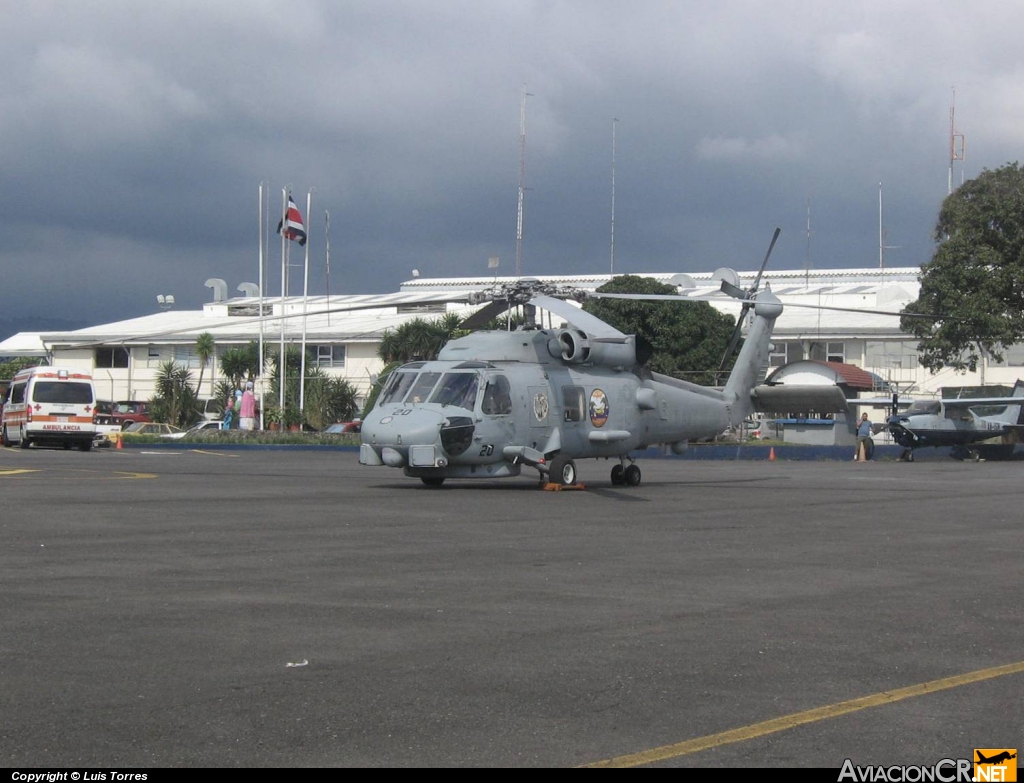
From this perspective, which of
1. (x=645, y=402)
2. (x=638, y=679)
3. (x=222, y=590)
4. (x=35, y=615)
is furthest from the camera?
(x=645, y=402)

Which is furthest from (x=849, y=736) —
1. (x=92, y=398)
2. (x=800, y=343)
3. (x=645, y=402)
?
(x=800, y=343)

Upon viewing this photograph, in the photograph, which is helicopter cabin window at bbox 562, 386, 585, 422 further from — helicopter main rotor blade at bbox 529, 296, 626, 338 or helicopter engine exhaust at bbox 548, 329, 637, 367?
helicopter main rotor blade at bbox 529, 296, 626, 338

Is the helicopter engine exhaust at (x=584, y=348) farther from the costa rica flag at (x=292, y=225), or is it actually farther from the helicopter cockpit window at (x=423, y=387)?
the costa rica flag at (x=292, y=225)

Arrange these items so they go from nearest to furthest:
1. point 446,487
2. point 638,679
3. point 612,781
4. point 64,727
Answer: point 612,781 < point 64,727 < point 638,679 < point 446,487

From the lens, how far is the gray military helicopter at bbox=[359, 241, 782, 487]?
65.7 feet

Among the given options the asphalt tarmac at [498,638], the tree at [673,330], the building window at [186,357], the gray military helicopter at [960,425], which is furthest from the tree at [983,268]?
the building window at [186,357]

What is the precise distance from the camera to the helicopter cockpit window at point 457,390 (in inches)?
806

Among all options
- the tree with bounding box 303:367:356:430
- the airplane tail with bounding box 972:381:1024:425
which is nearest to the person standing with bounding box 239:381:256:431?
the tree with bounding box 303:367:356:430

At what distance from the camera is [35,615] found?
8.08m

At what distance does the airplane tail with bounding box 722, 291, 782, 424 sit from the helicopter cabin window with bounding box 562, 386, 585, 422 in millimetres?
4402

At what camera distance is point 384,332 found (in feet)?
221

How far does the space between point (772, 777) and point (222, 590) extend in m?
5.43

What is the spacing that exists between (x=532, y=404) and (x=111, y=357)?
64515mm

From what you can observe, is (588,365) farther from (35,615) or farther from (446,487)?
(35,615)
